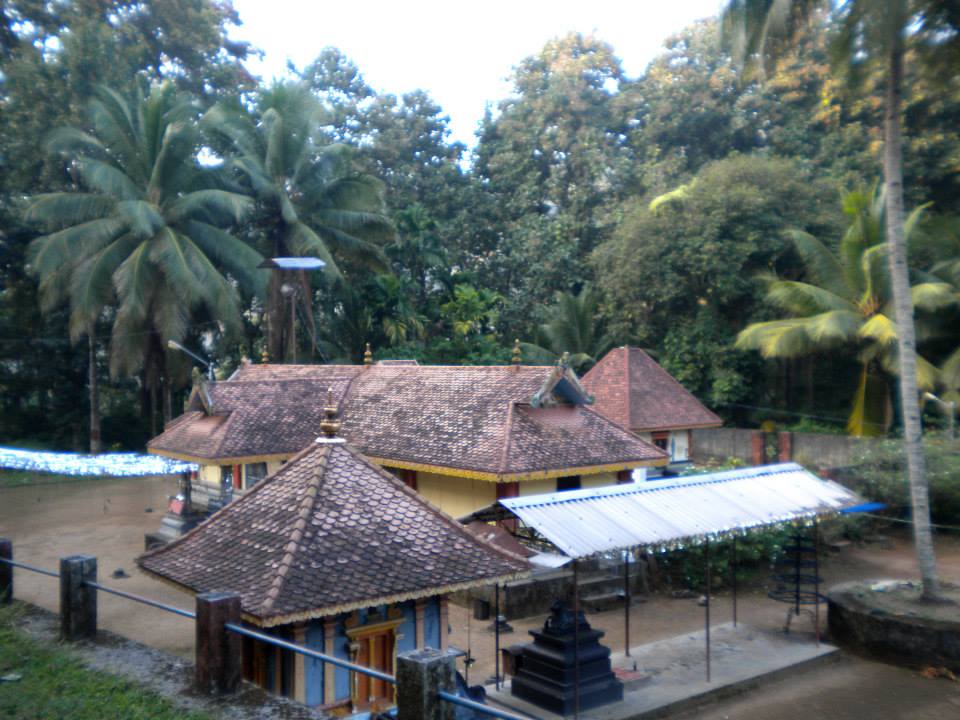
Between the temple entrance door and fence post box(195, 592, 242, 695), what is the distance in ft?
5.28

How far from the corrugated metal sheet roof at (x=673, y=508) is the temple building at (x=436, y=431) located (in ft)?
9.63

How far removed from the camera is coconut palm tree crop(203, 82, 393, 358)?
29.7 metres

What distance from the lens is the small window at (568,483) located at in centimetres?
1662

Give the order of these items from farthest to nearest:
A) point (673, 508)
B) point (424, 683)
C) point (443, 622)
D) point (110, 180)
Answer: point (110, 180) < point (673, 508) < point (443, 622) < point (424, 683)

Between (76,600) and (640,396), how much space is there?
18.7 m

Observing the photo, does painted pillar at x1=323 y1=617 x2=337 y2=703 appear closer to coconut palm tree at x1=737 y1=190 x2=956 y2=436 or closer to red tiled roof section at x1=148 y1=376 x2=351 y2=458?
red tiled roof section at x1=148 y1=376 x2=351 y2=458

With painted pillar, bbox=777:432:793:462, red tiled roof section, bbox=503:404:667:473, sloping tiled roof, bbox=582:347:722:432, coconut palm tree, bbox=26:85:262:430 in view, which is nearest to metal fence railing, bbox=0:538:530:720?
red tiled roof section, bbox=503:404:667:473

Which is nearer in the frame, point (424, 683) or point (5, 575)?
point (424, 683)

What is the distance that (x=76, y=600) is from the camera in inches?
350

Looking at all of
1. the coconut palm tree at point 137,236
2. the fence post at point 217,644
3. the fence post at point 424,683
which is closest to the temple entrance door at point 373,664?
the fence post at point 217,644

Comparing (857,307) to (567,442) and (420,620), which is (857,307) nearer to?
(567,442)

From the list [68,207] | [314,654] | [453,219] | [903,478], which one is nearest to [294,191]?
[68,207]

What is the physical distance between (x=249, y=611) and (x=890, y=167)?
40.5ft

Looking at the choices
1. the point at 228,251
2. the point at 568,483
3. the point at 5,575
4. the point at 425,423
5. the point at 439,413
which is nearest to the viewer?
the point at 5,575
